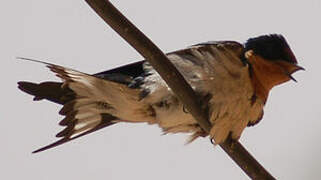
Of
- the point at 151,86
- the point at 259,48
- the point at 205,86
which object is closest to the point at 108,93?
the point at 151,86

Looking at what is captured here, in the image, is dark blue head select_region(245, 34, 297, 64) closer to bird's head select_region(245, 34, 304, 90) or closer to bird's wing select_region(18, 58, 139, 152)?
bird's head select_region(245, 34, 304, 90)

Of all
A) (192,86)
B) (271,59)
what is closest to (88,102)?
(192,86)

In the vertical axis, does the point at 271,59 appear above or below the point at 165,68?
below

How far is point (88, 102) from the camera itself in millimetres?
3023

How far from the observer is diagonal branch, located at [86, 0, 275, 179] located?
1.92 m

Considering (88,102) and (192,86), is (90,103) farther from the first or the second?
(192,86)

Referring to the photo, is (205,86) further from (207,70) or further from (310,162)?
→ (310,162)

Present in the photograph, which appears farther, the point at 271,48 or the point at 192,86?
the point at 271,48

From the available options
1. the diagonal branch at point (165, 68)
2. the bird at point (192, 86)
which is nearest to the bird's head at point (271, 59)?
the bird at point (192, 86)

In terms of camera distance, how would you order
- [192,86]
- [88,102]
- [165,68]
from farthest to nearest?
[88,102], [192,86], [165,68]

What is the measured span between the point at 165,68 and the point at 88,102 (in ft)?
3.01

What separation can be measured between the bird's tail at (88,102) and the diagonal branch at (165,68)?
0.46m

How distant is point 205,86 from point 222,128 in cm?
A: 18

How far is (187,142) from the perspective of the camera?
315 centimetres
